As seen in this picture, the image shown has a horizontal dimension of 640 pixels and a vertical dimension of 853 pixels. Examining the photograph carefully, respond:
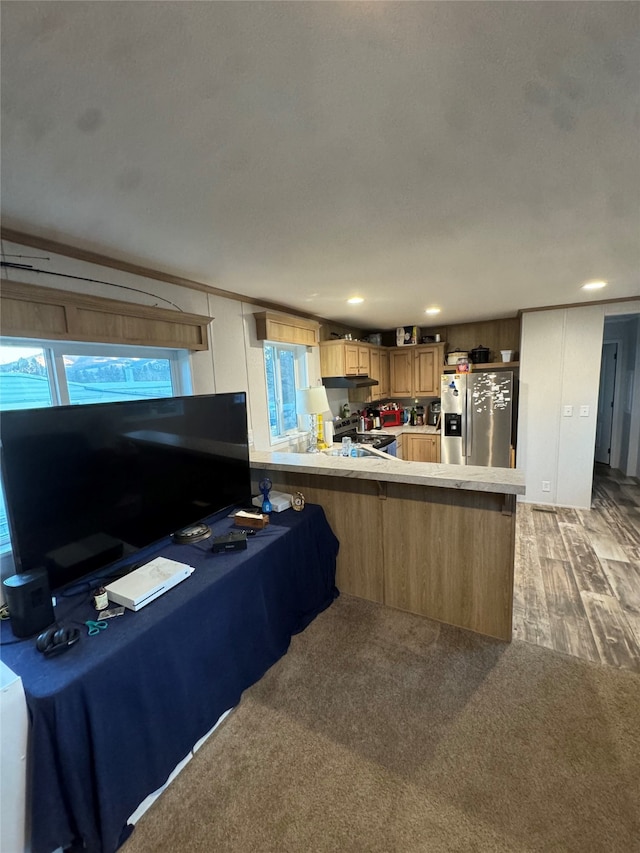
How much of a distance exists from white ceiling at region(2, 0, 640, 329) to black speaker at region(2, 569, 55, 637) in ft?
4.71

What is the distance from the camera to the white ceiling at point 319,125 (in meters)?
0.80

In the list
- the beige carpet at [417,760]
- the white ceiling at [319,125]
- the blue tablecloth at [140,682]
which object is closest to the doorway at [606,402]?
the white ceiling at [319,125]

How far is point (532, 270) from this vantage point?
2.72 m

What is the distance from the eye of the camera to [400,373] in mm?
5758

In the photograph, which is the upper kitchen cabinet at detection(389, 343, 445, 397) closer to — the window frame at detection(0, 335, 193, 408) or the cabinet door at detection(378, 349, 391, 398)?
the cabinet door at detection(378, 349, 391, 398)

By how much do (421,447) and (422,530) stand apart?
320cm

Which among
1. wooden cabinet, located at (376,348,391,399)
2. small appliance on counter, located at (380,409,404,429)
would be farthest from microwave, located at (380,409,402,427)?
wooden cabinet, located at (376,348,391,399)

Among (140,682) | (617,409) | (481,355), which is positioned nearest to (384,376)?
(481,355)

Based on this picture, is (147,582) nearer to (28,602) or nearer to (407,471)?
(28,602)

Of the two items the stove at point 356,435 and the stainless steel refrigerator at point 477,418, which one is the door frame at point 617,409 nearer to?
the stainless steel refrigerator at point 477,418

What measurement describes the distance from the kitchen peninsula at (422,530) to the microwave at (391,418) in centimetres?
306

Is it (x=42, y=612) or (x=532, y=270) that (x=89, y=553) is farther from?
(x=532, y=270)

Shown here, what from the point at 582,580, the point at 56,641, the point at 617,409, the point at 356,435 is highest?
the point at 617,409

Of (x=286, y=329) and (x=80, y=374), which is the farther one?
(x=286, y=329)
